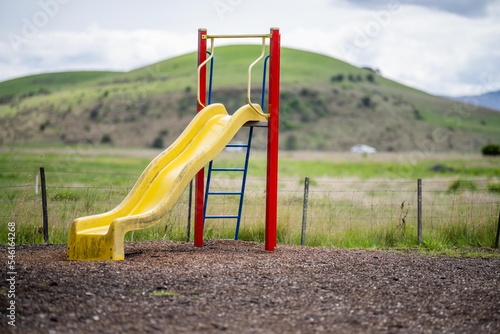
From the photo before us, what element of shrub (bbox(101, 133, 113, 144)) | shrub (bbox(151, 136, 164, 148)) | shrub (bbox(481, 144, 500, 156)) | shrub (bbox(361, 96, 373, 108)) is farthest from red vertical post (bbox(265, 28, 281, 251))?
shrub (bbox(361, 96, 373, 108))

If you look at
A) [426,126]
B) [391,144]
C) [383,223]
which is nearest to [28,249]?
[383,223]

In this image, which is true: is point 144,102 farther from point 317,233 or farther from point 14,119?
point 317,233

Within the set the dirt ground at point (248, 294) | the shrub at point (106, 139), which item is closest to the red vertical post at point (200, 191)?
the dirt ground at point (248, 294)

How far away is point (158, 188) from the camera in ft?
40.2

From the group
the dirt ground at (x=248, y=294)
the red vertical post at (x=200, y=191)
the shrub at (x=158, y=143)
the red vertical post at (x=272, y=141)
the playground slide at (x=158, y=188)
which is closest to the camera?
the dirt ground at (x=248, y=294)

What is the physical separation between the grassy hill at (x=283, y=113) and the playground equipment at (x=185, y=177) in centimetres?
7161

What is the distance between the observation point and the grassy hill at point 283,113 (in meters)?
92.2

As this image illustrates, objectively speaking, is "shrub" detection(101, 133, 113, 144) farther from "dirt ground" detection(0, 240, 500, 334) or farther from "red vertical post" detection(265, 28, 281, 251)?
"dirt ground" detection(0, 240, 500, 334)

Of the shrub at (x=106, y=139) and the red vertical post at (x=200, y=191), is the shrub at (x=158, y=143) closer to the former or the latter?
the shrub at (x=106, y=139)

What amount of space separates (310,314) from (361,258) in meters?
4.27

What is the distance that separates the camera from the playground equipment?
36.5ft

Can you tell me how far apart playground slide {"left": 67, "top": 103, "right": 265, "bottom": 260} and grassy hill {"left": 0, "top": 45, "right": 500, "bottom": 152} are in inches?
2824

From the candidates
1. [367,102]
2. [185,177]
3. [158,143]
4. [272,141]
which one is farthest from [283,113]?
[185,177]

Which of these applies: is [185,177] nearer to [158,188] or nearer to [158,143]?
[158,188]
